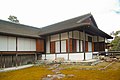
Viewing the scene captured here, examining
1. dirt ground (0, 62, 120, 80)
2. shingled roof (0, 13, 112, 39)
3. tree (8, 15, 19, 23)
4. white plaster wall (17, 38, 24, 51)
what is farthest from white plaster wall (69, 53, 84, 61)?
tree (8, 15, 19, 23)

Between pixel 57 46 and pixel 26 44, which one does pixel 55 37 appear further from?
pixel 26 44

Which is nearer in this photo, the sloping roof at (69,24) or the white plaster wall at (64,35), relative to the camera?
the sloping roof at (69,24)

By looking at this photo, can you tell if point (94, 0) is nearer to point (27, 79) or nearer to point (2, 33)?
point (2, 33)

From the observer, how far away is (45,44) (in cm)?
1956

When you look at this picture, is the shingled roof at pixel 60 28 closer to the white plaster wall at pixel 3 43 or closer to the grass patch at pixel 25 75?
the white plaster wall at pixel 3 43

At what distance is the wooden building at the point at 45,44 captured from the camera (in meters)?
14.8

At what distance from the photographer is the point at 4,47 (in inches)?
572

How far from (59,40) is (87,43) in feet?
15.6

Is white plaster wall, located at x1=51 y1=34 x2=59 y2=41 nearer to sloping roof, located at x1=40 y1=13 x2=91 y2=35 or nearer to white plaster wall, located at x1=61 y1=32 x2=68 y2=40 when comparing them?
sloping roof, located at x1=40 y1=13 x2=91 y2=35

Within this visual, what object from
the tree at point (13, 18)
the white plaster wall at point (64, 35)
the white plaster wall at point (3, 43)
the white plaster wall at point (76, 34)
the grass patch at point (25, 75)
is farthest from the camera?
the tree at point (13, 18)

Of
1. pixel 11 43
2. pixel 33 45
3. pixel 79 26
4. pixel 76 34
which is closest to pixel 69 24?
pixel 76 34

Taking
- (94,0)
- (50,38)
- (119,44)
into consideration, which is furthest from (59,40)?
(119,44)

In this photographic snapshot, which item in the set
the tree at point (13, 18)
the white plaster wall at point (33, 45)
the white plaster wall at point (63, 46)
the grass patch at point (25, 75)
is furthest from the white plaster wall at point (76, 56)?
the tree at point (13, 18)

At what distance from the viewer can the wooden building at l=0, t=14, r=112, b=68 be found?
14.8 meters
